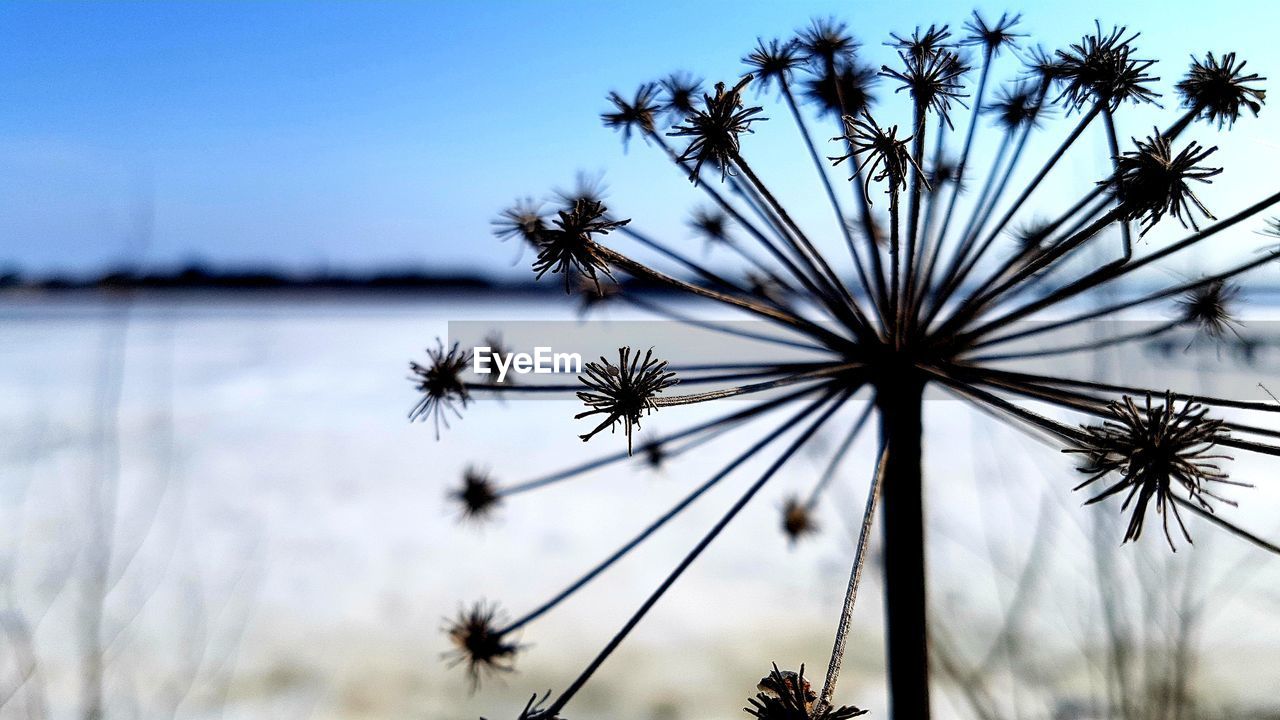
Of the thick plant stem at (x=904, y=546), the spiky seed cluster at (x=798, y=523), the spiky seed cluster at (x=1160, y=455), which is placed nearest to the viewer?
the spiky seed cluster at (x=1160, y=455)

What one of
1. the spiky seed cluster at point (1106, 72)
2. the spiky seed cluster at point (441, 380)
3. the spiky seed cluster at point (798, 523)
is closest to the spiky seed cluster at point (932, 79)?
the spiky seed cluster at point (1106, 72)

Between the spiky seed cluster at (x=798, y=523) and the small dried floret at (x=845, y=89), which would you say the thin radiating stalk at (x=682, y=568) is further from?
the spiky seed cluster at (x=798, y=523)

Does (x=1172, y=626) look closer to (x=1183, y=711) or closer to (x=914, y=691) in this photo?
(x=1183, y=711)

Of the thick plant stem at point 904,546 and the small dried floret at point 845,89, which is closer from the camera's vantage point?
the thick plant stem at point 904,546

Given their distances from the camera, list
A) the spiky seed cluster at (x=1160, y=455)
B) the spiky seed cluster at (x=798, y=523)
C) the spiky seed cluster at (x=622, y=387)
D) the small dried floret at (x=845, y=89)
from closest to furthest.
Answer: the spiky seed cluster at (x=1160, y=455), the spiky seed cluster at (x=622, y=387), the small dried floret at (x=845, y=89), the spiky seed cluster at (x=798, y=523)

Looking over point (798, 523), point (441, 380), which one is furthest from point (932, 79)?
point (798, 523)
